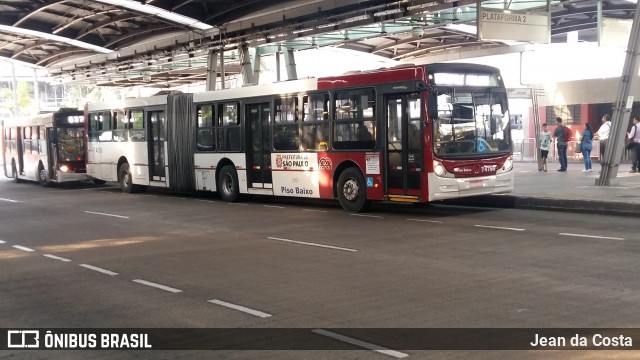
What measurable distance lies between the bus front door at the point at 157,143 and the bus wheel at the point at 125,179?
1.63m

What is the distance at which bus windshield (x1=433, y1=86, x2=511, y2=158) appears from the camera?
599 inches

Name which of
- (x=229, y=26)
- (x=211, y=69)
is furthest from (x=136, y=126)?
(x=211, y=69)

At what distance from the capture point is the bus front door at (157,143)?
23.8 metres

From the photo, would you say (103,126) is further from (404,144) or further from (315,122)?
(404,144)

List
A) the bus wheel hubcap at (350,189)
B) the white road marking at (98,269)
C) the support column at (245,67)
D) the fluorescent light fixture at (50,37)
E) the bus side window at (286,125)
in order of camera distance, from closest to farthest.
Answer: the white road marking at (98,269) → the bus wheel hubcap at (350,189) → the bus side window at (286,125) → the support column at (245,67) → the fluorescent light fixture at (50,37)

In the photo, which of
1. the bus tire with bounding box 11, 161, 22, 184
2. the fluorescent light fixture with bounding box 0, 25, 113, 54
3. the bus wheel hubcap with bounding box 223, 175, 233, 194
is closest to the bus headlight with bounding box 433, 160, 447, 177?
the bus wheel hubcap with bounding box 223, 175, 233, 194

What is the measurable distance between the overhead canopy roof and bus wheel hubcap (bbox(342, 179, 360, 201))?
21.2 ft

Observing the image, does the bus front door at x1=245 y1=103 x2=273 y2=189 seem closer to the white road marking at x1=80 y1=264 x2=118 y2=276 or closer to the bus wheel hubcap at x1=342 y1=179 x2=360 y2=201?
the bus wheel hubcap at x1=342 y1=179 x2=360 y2=201

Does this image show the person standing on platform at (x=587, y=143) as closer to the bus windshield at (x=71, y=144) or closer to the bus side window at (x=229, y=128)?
the bus side window at (x=229, y=128)

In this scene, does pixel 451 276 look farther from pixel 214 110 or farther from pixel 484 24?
pixel 214 110

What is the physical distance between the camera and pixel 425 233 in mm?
13109

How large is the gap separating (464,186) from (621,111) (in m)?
6.45

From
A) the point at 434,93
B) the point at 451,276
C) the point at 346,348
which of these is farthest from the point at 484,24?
the point at 346,348

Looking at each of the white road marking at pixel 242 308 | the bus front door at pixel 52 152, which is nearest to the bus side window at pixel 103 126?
the bus front door at pixel 52 152
